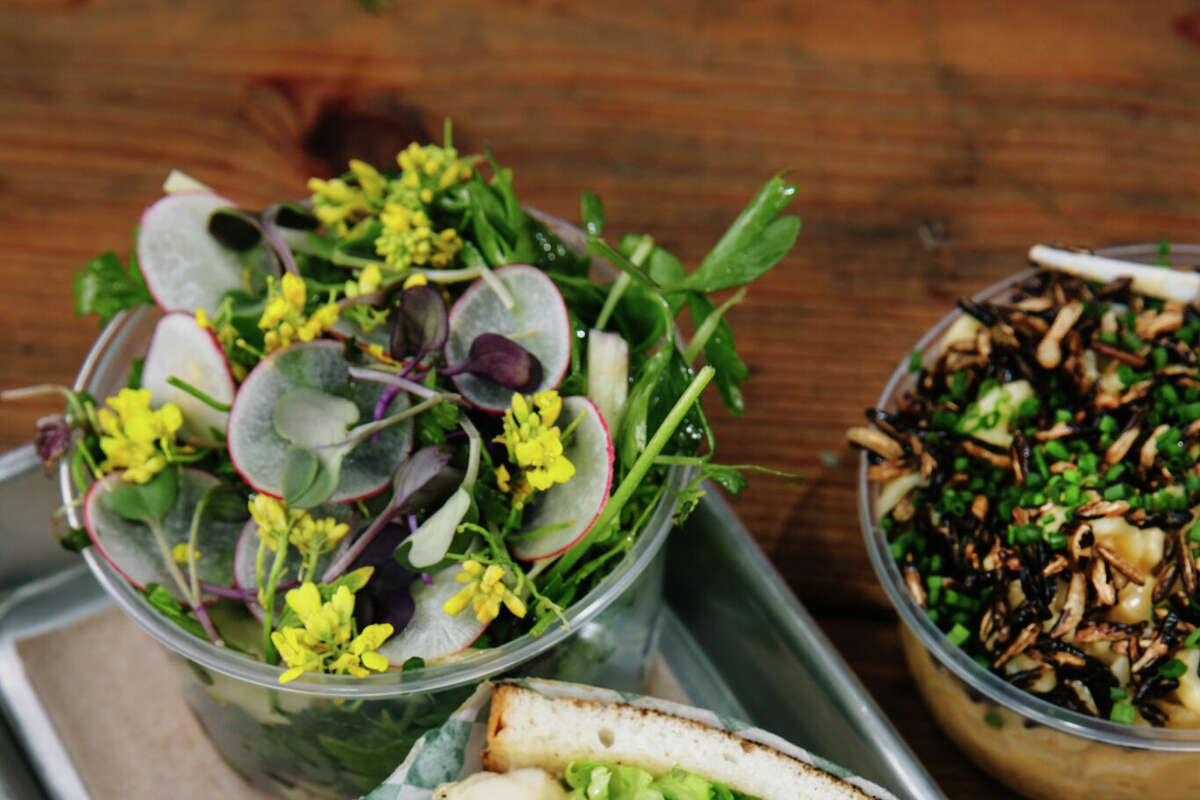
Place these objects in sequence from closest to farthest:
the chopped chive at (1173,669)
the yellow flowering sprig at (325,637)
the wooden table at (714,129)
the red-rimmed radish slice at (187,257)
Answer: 1. the yellow flowering sprig at (325,637)
2. the chopped chive at (1173,669)
3. the red-rimmed radish slice at (187,257)
4. the wooden table at (714,129)

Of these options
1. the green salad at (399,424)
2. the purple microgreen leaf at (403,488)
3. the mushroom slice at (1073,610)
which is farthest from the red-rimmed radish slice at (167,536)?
the mushroom slice at (1073,610)

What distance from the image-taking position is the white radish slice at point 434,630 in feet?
3.01

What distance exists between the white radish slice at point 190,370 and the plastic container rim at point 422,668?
125mm

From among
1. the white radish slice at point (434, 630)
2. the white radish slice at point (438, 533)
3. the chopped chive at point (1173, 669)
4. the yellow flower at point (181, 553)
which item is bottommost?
the yellow flower at point (181, 553)

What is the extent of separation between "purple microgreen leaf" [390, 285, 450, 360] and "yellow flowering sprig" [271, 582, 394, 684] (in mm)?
223

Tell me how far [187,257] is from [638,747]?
0.64 meters

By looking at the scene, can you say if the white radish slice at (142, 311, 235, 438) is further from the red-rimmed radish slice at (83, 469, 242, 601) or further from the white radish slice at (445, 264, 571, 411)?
the white radish slice at (445, 264, 571, 411)

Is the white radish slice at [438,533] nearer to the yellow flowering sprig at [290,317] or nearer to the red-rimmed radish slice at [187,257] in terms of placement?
the yellow flowering sprig at [290,317]

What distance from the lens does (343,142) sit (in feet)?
5.21

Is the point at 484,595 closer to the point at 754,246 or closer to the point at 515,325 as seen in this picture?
the point at 515,325

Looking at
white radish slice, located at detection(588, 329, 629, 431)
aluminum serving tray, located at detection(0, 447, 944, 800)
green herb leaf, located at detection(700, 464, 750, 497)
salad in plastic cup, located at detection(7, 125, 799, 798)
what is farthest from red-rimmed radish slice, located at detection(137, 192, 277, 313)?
green herb leaf, located at detection(700, 464, 750, 497)

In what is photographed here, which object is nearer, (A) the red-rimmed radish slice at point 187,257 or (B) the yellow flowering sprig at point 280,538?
(B) the yellow flowering sprig at point 280,538

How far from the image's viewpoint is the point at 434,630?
92 centimetres

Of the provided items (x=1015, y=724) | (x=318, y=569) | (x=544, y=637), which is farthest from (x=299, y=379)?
(x=1015, y=724)
